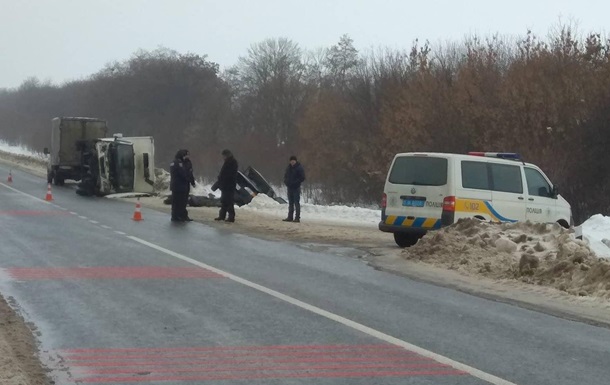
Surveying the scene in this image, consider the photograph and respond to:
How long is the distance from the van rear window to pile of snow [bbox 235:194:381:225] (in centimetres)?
823

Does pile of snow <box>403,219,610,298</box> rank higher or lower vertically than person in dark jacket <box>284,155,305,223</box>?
lower

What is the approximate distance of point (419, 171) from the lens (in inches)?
689

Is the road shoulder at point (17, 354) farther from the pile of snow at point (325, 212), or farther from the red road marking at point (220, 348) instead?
the pile of snow at point (325, 212)

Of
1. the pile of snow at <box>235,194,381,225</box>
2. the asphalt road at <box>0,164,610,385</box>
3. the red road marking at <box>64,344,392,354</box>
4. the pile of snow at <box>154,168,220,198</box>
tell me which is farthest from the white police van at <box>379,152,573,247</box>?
the pile of snow at <box>154,168,220,198</box>

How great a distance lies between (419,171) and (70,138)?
28619mm

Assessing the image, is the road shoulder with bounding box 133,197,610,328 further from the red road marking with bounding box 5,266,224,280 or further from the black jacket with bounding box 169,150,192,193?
the red road marking with bounding box 5,266,224,280

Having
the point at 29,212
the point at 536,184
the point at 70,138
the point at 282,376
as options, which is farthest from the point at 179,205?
the point at 70,138

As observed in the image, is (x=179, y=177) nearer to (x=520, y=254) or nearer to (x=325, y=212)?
(x=325, y=212)

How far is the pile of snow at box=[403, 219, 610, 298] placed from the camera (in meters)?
12.5

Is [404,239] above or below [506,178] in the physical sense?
below

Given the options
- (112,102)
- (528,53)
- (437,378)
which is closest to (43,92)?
(112,102)

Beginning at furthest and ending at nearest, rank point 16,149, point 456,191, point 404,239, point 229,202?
point 16,149 → point 229,202 → point 404,239 → point 456,191

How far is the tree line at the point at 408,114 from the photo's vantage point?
1194 inches

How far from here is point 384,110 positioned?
42.1 meters
